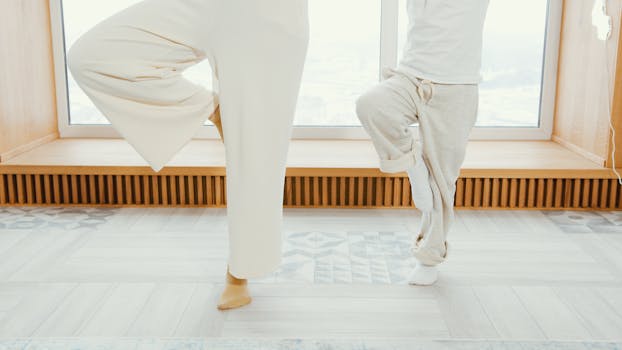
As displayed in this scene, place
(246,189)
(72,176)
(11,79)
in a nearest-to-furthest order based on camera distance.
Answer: (246,189) < (72,176) < (11,79)

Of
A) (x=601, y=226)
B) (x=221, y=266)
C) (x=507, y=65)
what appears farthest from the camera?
(x=507, y=65)

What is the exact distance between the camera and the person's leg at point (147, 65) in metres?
1.54

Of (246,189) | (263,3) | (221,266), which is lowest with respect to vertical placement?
(221,266)

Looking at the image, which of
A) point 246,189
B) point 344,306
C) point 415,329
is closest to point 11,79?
point 246,189

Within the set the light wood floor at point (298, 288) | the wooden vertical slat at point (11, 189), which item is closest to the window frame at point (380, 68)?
the wooden vertical slat at point (11, 189)

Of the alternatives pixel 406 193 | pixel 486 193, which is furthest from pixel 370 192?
pixel 486 193

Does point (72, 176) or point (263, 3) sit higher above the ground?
point (263, 3)

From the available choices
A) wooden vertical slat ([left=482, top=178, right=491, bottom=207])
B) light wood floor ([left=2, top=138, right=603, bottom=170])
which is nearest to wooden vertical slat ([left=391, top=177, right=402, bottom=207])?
light wood floor ([left=2, top=138, right=603, bottom=170])

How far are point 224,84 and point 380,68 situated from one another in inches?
73.3

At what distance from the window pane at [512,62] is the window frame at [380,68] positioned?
5cm

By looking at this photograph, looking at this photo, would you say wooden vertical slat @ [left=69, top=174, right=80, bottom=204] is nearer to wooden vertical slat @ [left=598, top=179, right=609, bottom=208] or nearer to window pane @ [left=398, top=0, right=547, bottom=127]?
window pane @ [left=398, top=0, right=547, bottom=127]

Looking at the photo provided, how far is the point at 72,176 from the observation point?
2688mm

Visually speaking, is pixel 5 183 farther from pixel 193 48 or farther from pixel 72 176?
pixel 193 48

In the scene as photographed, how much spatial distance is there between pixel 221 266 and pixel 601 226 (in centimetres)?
146
